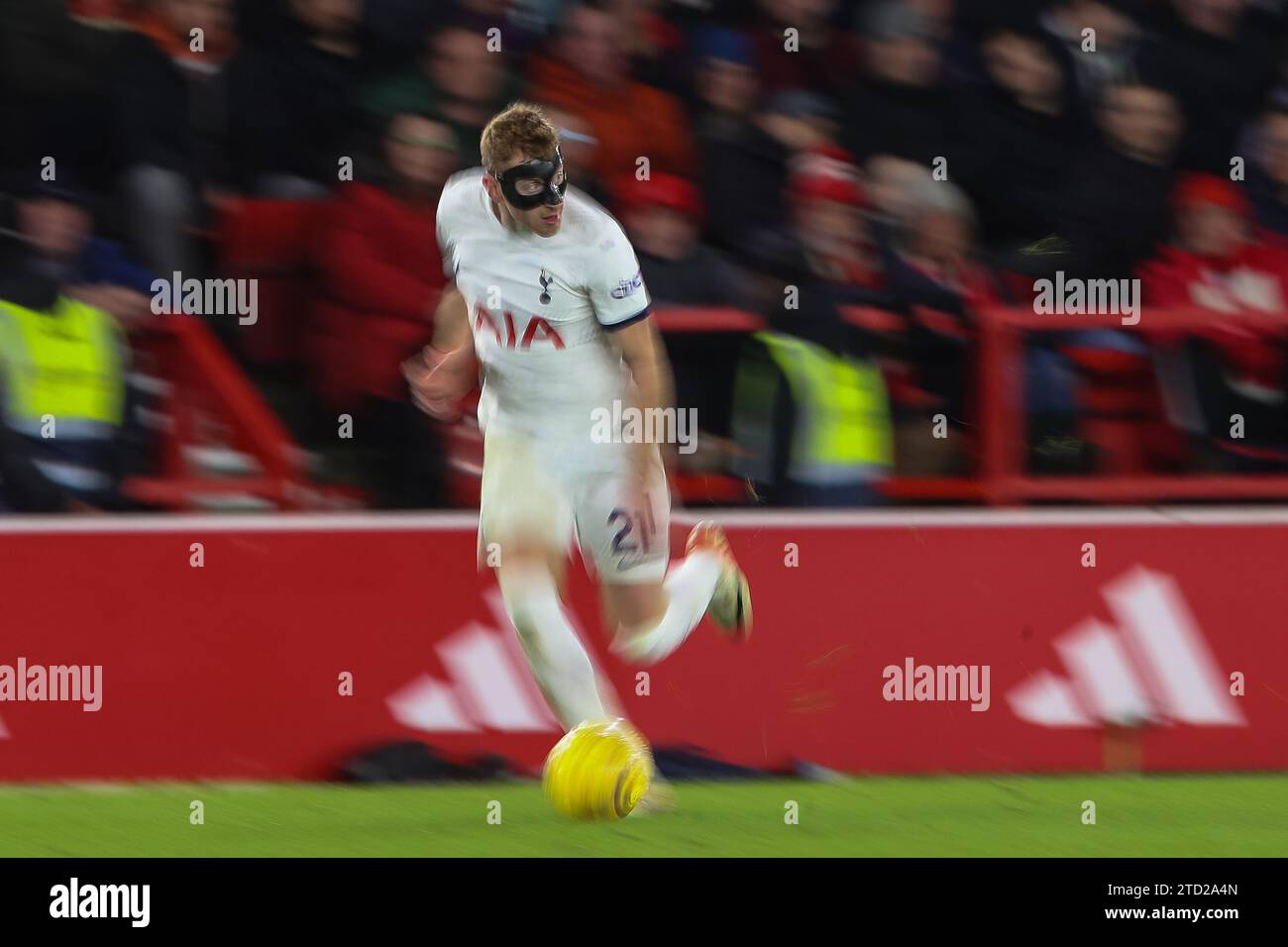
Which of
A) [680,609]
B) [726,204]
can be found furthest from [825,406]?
[680,609]

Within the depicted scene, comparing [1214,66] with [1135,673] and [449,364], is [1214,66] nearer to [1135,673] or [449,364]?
[1135,673]

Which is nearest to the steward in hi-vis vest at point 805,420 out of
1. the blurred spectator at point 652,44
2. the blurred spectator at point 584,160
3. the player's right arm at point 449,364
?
the blurred spectator at point 584,160

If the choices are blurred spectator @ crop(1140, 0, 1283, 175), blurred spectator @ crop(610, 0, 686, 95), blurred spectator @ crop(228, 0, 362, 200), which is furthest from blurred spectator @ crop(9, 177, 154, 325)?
blurred spectator @ crop(1140, 0, 1283, 175)

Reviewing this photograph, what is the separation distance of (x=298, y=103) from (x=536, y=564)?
131 inches

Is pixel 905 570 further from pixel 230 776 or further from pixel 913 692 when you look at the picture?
pixel 230 776

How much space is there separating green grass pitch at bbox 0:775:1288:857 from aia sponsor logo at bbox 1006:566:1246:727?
0.81 ft

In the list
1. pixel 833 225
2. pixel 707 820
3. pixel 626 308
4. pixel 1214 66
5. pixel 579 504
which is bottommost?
pixel 707 820

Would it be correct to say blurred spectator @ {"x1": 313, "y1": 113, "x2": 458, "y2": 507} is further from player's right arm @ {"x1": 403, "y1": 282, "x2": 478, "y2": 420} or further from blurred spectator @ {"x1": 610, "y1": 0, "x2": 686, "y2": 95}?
player's right arm @ {"x1": 403, "y1": 282, "x2": 478, "y2": 420}

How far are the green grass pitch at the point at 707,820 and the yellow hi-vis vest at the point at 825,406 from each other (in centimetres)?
120

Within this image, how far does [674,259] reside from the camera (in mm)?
9242

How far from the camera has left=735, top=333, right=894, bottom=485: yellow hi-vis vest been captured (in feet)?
29.3

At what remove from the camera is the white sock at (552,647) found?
7199 millimetres

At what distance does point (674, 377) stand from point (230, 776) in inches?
89.0

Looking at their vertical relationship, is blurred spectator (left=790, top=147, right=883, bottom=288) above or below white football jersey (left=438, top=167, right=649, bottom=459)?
above
